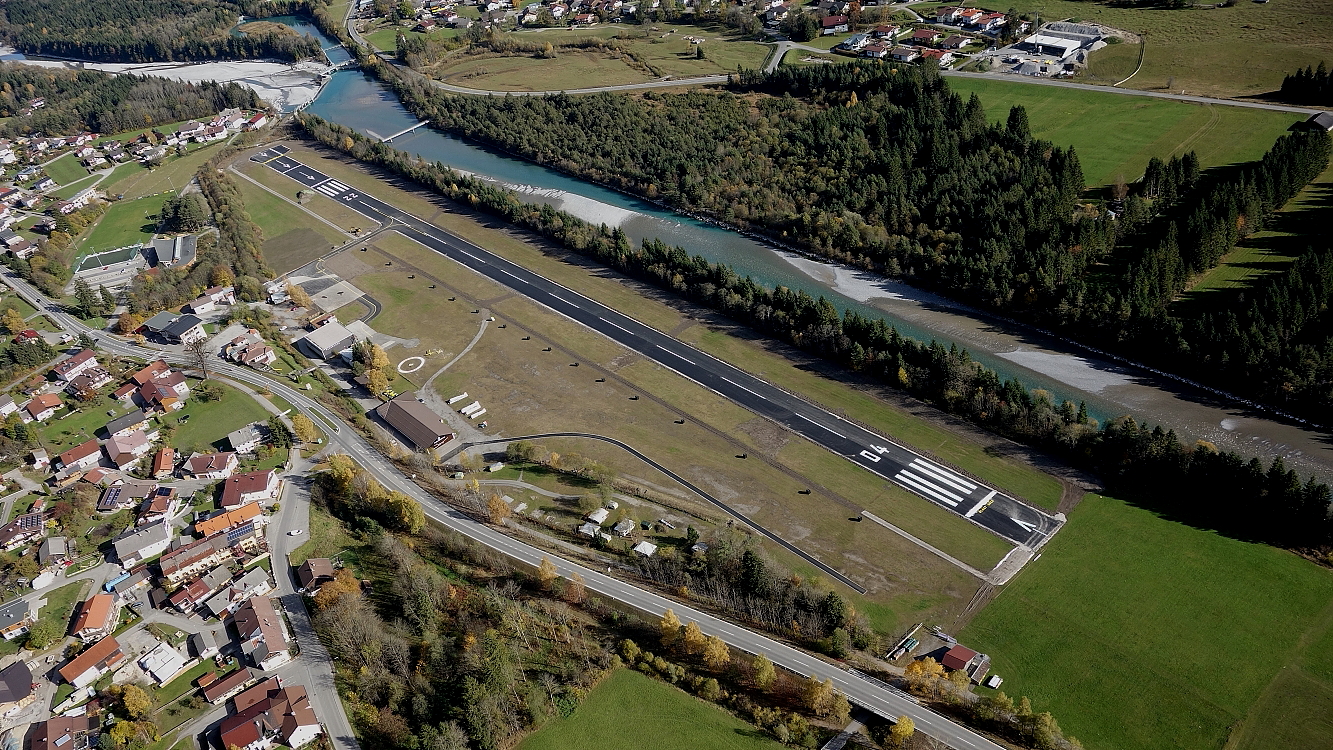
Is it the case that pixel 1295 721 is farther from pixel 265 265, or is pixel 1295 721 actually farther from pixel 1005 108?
pixel 265 265

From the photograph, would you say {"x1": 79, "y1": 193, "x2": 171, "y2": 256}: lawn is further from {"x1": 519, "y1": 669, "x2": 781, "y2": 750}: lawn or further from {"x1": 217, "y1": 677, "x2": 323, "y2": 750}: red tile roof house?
{"x1": 519, "y1": 669, "x2": 781, "y2": 750}: lawn

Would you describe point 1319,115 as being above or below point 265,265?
above

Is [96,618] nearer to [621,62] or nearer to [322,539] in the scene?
[322,539]

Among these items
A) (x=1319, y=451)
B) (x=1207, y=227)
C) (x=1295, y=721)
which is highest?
(x=1207, y=227)

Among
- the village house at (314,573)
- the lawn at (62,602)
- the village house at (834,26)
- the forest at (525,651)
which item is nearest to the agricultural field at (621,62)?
the village house at (834,26)

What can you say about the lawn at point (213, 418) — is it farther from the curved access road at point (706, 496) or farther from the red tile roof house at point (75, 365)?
the curved access road at point (706, 496)

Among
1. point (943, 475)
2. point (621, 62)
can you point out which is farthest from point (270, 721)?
point (621, 62)

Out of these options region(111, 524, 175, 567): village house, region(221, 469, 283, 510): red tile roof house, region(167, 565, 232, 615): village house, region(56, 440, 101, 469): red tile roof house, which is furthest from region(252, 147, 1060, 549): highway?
region(56, 440, 101, 469): red tile roof house

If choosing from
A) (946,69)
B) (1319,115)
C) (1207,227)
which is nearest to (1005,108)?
(946,69)
